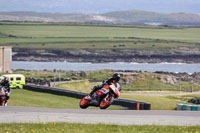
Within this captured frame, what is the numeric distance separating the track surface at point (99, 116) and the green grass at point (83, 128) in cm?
115

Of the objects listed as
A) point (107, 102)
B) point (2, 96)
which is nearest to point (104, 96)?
point (107, 102)

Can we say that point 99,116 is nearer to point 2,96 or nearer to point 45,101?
point 2,96

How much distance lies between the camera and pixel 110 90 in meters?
24.7

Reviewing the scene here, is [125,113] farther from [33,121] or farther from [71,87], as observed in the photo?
[71,87]

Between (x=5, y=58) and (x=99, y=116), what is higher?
(x=99, y=116)

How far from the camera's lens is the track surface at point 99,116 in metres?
21.0

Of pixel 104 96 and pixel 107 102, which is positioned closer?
pixel 107 102

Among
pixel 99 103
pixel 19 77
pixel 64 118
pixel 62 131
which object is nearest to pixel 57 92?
pixel 19 77

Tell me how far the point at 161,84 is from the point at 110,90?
82323mm

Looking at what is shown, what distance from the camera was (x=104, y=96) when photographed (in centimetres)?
2531

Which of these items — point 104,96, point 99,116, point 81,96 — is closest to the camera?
point 99,116

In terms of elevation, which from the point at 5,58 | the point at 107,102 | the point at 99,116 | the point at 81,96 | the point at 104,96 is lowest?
the point at 5,58

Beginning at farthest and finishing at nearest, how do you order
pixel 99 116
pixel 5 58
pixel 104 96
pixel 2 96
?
pixel 5 58 → pixel 2 96 → pixel 104 96 → pixel 99 116

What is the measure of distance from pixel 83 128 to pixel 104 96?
6474mm
